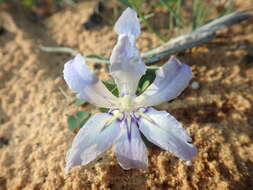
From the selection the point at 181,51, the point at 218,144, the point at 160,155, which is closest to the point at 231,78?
the point at 181,51

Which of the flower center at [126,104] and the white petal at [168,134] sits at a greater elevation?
the flower center at [126,104]

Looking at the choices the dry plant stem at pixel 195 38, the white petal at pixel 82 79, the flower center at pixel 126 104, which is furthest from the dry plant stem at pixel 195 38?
the white petal at pixel 82 79

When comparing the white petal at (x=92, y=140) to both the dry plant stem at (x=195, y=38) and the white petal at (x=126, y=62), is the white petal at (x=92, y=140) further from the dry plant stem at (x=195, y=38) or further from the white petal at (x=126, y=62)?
the dry plant stem at (x=195, y=38)

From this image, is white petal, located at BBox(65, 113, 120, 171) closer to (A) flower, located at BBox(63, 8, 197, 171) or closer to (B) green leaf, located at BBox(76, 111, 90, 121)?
(A) flower, located at BBox(63, 8, 197, 171)

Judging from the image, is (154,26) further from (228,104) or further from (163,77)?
(163,77)

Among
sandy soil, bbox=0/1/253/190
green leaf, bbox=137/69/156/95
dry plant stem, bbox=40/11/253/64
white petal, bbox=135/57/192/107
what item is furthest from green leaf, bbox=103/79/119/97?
dry plant stem, bbox=40/11/253/64

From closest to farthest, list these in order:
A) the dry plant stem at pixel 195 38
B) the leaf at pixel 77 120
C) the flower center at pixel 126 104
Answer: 1. the flower center at pixel 126 104
2. the leaf at pixel 77 120
3. the dry plant stem at pixel 195 38
